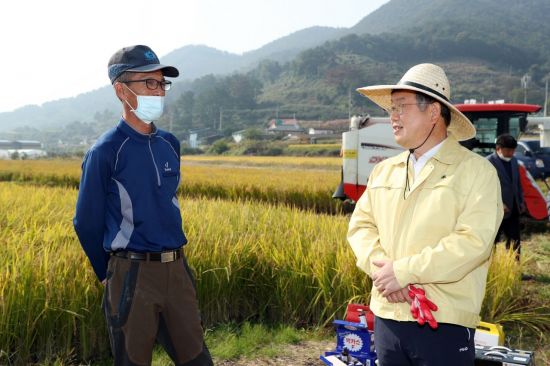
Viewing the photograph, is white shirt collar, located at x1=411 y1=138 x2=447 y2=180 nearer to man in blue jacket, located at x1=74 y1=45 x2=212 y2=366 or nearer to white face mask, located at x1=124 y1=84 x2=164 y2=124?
man in blue jacket, located at x1=74 y1=45 x2=212 y2=366

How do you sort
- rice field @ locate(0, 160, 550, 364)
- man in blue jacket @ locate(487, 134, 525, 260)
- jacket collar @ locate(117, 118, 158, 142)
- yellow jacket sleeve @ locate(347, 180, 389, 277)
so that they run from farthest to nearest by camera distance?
man in blue jacket @ locate(487, 134, 525, 260) < rice field @ locate(0, 160, 550, 364) < jacket collar @ locate(117, 118, 158, 142) < yellow jacket sleeve @ locate(347, 180, 389, 277)

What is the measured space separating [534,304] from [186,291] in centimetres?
369

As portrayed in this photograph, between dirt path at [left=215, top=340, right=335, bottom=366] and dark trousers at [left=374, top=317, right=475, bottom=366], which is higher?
dark trousers at [left=374, top=317, right=475, bottom=366]

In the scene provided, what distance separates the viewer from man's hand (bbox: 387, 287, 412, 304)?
6.65 feet

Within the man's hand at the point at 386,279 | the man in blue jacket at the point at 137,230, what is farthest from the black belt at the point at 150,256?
the man's hand at the point at 386,279

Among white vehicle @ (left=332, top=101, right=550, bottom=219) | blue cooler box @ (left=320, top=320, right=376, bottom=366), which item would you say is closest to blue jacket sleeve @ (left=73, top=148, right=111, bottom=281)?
blue cooler box @ (left=320, top=320, right=376, bottom=366)

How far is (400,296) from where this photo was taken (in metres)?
2.04

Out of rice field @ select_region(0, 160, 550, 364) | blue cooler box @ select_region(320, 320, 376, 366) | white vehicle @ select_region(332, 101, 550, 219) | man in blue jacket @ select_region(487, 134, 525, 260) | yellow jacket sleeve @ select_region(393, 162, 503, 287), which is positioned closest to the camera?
yellow jacket sleeve @ select_region(393, 162, 503, 287)

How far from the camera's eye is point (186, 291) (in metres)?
2.62

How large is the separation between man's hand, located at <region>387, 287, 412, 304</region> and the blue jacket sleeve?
1448mm

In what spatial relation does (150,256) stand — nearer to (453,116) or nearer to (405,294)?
(405,294)

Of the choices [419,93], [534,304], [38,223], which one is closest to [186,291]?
[419,93]

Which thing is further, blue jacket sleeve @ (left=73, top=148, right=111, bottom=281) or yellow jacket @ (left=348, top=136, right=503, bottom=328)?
blue jacket sleeve @ (left=73, top=148, right=111, bottom=281)

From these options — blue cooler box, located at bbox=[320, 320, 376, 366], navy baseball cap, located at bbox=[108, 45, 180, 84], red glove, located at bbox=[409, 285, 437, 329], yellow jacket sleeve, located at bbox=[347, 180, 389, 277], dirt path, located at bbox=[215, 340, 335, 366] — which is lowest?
dirt path, located at bbox=[215, 340, 335, 366]
